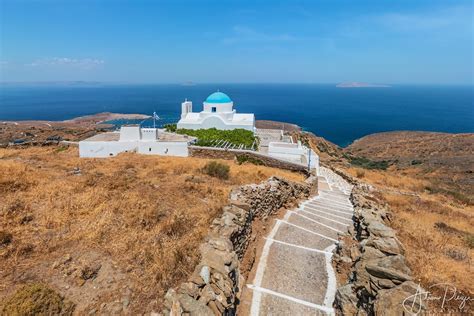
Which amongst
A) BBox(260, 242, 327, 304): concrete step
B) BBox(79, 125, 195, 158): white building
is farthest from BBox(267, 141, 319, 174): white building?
BBox(260, 242, 327, 304): concrete step

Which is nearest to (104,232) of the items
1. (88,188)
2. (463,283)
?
(88,188)

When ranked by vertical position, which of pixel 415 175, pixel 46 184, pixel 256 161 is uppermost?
pixel 46 184

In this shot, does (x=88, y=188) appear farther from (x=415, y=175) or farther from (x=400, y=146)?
(x=400, y=146)

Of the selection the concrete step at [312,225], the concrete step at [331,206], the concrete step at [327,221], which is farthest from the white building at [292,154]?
the concrete step at [312,225]

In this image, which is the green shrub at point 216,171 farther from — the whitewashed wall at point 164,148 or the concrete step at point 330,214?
the whitewashed wall at point 164,148

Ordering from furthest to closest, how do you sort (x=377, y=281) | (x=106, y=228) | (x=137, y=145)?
(x=137, y=145), (x=106, y=228), (x=377, y=281)

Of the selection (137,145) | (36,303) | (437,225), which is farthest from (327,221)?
(137,145)

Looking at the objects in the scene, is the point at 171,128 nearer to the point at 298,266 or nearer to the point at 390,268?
the point at 298,266
